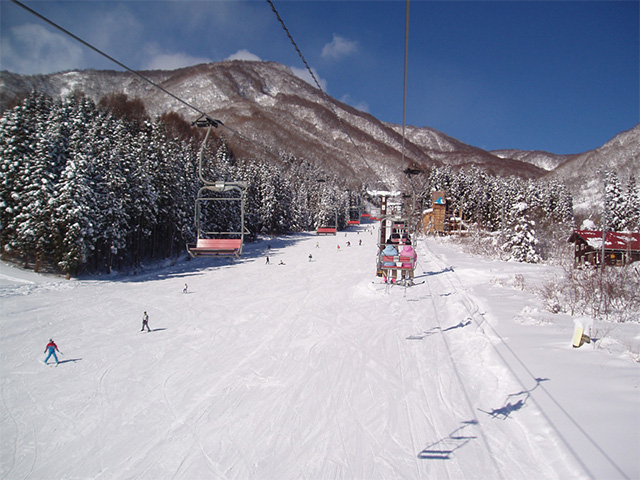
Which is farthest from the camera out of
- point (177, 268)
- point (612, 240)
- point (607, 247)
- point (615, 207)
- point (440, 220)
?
point (440, 220)

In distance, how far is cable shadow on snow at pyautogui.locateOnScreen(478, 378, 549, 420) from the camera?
29.6ft

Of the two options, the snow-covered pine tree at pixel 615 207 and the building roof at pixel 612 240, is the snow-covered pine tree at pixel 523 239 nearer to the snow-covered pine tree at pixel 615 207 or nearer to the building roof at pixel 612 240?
the building roof at pixel 612 240

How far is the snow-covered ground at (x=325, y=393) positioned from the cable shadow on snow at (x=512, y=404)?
5 cm

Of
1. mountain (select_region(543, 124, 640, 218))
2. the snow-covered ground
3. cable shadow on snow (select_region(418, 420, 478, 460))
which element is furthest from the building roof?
mountain (select_region(543, 124, 640, 218))

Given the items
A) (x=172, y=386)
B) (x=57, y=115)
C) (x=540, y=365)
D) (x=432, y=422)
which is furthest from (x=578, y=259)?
(x=57, y=115)

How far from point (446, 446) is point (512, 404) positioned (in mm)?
2308

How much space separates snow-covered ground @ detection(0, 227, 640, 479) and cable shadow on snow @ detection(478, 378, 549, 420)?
5cm

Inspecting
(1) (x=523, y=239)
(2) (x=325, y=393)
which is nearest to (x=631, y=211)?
(1) (x=523, y=239)

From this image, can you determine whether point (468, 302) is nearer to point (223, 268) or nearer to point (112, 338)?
point (112, 338)

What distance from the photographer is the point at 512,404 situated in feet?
30.4

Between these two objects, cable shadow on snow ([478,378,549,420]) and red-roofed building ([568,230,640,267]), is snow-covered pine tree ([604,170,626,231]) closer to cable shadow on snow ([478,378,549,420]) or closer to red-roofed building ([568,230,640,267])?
red-roofed building ([568,230,640,267])

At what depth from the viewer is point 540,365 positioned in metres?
10.4

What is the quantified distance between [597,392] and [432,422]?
3809mm

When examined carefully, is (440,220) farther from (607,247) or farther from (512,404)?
(512,404)
